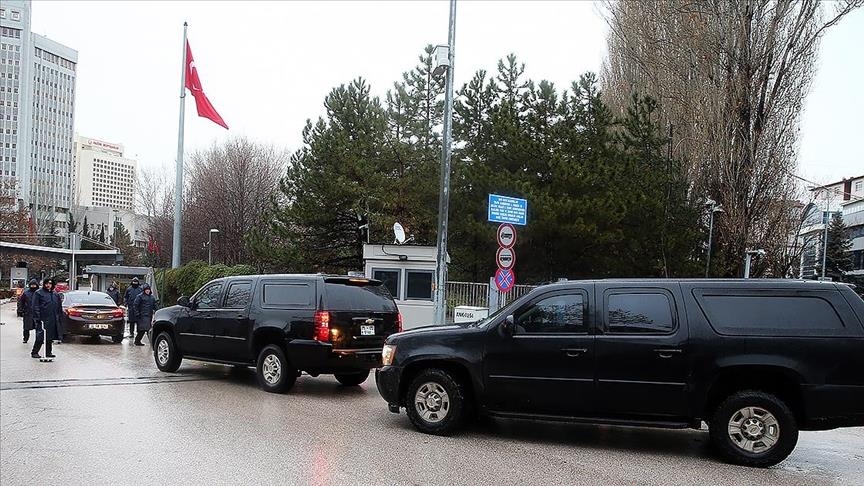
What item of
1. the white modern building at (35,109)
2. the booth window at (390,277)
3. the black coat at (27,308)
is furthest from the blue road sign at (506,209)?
the white modern building at (35,109)

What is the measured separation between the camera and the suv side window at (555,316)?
24.1 ft

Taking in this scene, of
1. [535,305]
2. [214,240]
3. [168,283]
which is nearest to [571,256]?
[535,305]

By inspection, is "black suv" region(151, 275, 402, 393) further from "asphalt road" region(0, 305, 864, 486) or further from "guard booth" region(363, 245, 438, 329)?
"guard booth" region(363, 245, 438, 329)

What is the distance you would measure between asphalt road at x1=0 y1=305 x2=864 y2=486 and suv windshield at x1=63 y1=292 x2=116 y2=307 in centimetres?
888

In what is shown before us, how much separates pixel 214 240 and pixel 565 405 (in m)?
45.2

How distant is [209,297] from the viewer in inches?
462

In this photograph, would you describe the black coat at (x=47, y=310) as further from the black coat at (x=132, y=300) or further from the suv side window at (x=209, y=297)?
the black coat at (x=132, y=300)

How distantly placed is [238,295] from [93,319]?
29.2 feet

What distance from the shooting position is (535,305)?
7535mm

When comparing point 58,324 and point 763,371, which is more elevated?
point 763,371

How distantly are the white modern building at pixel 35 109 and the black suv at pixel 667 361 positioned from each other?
5495 inches

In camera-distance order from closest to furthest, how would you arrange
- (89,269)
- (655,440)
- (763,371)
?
(763,371), (655,440), (89,269)

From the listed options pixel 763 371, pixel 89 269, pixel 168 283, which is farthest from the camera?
pixel 168 283

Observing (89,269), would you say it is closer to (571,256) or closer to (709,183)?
(571,256)
